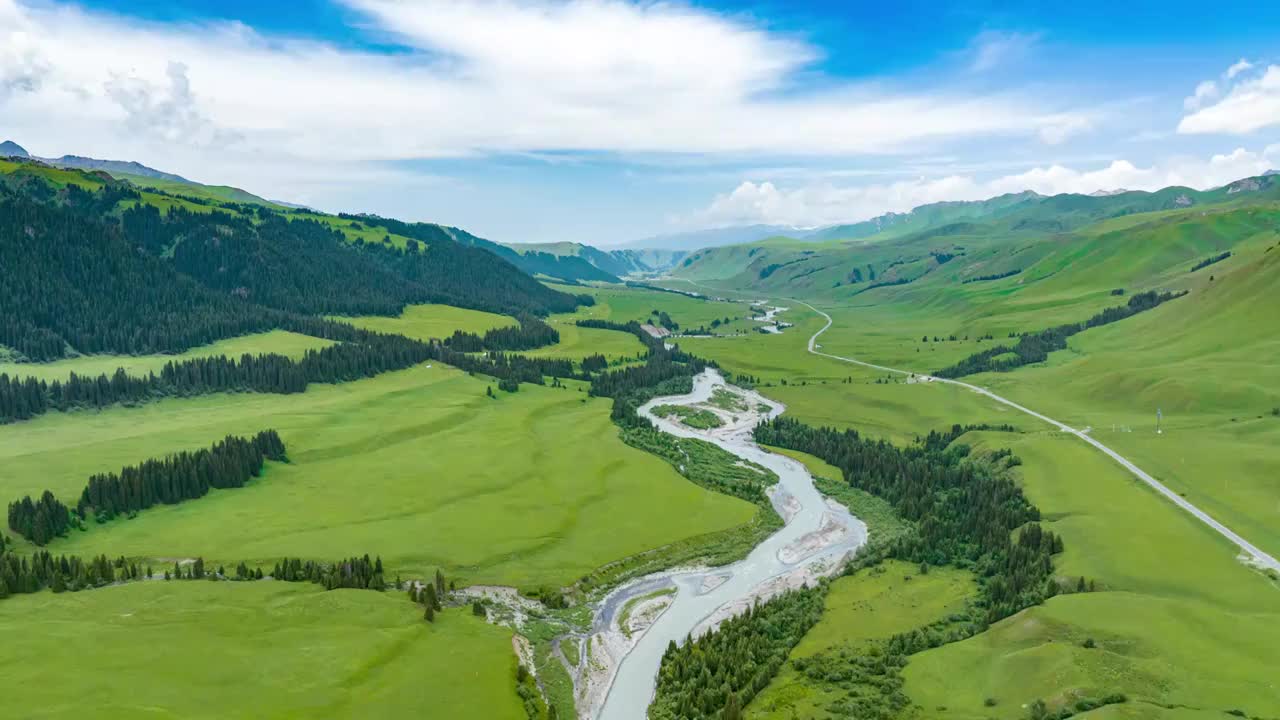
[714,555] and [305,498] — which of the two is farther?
[305,498]

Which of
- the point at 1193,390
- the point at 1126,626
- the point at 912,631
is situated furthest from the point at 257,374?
the point at 1193,390

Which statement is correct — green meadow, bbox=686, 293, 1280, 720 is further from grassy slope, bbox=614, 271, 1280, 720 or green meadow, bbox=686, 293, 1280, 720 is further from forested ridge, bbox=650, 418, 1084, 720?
forested ridge, bbox=650, 418, 1084, 720

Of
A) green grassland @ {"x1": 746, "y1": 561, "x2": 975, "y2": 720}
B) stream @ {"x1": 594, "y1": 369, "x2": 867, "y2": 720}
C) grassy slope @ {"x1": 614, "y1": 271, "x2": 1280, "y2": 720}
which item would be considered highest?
grassy slope @ {"x1": 614, "y1": 271, "x2": 1280, "y2": 720}

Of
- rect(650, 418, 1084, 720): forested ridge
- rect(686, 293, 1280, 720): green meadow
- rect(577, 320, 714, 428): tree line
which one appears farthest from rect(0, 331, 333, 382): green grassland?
rect(650, 418, 1084, 720): forested ridge

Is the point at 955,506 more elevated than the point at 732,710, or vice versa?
the point at 955,506

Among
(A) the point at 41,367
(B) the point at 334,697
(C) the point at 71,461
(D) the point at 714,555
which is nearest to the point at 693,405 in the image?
(D) the point at 714,555

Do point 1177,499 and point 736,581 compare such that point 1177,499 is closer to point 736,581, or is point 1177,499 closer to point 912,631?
point 912,631

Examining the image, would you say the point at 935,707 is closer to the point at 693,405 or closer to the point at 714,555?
the point at 714,555
